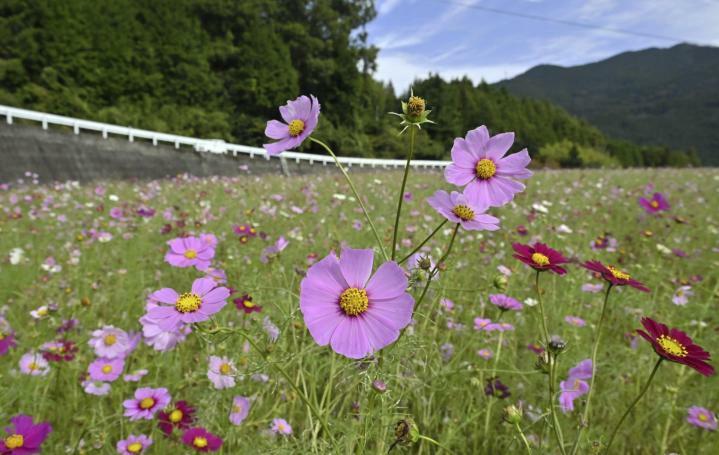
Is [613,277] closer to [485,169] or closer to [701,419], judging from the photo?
[485,169]

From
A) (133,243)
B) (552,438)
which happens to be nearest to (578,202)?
(552,438)

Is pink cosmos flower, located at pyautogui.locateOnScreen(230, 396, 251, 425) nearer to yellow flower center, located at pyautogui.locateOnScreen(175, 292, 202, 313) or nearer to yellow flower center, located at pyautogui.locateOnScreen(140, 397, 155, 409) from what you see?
yellow flower center, located at pyautogui.locateOnScreen(140, 397, 155, 409)

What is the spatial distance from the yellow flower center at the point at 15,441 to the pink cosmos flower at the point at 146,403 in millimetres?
250

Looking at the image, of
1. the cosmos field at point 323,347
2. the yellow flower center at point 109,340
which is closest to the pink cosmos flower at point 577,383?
the cosmos field at point 323,347

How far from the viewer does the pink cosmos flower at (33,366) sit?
4.13 feet

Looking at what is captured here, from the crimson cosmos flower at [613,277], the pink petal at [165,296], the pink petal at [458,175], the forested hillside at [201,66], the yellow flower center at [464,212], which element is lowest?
the pink petal at [165,296]

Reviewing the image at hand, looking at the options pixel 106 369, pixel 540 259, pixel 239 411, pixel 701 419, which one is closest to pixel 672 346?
pixel 540 259

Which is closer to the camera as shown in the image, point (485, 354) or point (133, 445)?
point (133, 445)

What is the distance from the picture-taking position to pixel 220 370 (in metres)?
1.10

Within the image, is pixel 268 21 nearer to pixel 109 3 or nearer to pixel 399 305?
pixel 109 3

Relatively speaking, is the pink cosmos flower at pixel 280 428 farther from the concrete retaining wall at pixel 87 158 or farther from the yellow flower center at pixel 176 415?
the concrete retaining wall at pixel 87 158

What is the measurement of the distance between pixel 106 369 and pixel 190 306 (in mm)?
833

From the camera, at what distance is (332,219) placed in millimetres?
3510

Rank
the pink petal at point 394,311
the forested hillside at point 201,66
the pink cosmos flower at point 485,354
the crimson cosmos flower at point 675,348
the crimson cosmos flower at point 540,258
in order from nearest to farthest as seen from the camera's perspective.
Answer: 1. the pink petal at point 394,311
2. the crimson cosmos flower at point 675,348
3. the crimson cosmos flower at point 540,258
4. the pink cosmos flower at point 485,354
5. the forested hillside at point 201,66
